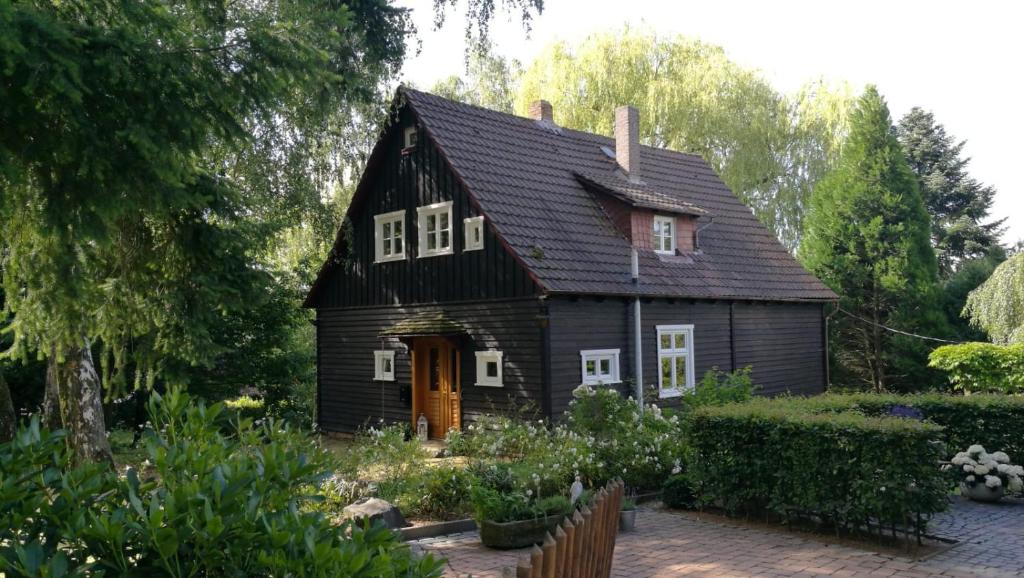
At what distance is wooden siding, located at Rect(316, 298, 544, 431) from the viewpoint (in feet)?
53.1

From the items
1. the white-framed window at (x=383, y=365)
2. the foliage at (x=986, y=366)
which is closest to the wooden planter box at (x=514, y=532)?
the white-framed window at (x=383, y=365)

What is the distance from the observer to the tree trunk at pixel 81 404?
478 inches

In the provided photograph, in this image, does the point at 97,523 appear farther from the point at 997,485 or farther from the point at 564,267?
the point at 564,267

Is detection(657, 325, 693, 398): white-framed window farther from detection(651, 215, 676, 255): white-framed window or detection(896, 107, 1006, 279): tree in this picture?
detection(896, 107, 1006, 279): tree

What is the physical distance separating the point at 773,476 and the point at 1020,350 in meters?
15.8

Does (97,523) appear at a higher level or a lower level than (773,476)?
higher

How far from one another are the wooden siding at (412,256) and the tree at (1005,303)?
15180 mm

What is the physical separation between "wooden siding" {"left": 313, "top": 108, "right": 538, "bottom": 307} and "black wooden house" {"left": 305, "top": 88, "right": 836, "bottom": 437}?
0.13 feet

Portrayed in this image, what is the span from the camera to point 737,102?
1228 inches

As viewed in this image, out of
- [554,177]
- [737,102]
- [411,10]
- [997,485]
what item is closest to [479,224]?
[554,177]

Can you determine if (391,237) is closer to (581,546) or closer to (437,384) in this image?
(437,384)

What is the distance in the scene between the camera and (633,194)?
1947cm

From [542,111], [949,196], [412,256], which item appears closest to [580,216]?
[412,256]

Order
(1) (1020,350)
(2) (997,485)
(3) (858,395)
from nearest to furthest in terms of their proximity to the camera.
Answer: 1. (2) (997,485)
2. (3) (858,395)
3. (1) (1020,350)
